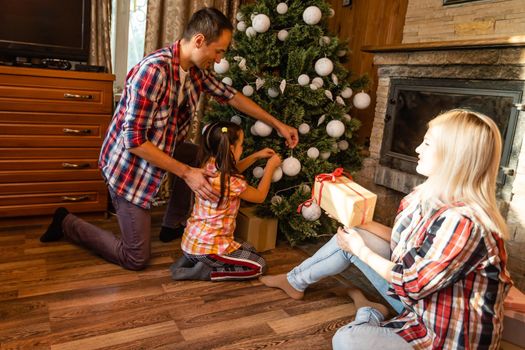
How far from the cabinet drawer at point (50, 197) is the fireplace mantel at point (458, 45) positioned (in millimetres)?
1926

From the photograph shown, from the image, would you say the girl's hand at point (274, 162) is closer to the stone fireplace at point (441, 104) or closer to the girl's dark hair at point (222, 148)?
the girl's dark hair at point (222, 148)

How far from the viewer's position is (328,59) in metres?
2.39

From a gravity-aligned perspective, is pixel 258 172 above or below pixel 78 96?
below

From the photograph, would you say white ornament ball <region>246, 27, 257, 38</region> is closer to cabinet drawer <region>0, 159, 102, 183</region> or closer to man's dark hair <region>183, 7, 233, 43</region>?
man's dark hair <region>183, 7, 233, 43</region>

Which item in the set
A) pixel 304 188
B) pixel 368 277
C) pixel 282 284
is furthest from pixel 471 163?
pixel 304 188

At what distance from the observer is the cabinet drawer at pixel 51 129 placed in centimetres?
241

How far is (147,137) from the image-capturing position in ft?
6.57

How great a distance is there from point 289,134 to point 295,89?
0.27 m

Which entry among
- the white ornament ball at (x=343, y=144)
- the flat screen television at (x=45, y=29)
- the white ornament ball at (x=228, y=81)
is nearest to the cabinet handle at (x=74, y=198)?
the flat screen television at (x=45, y=29)

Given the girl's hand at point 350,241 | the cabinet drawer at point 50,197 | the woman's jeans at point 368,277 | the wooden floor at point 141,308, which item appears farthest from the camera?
the cabinet drawer at point 50,197

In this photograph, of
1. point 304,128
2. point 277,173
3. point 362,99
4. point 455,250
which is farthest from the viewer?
point 362,99

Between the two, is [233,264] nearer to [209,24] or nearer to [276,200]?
[276,200]

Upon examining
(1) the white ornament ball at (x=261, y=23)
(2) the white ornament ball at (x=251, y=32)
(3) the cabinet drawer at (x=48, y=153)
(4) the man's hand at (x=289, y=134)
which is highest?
(1) the white ornament ball at (x=261, y=23)

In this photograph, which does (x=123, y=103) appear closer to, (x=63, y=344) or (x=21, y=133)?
(x=21, y=133)
